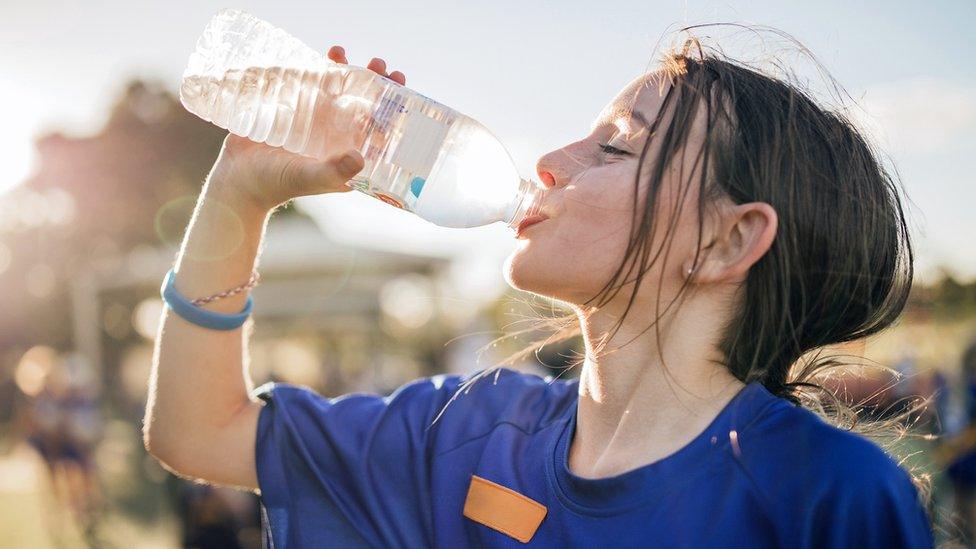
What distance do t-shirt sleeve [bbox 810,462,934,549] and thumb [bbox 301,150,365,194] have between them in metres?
1.16

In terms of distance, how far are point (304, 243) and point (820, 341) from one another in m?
10.2

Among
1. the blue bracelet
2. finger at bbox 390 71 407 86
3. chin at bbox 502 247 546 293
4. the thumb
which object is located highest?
finger at bbox 390 71 407 86

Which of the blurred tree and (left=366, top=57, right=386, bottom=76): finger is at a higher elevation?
(left=366, top=57, right=386, bottom=76): finger

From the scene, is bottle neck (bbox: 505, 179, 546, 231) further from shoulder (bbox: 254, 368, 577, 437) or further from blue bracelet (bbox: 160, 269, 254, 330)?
blue bracelet (bbox: 160, 269, 254, 330)

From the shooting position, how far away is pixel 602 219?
5.52 ft

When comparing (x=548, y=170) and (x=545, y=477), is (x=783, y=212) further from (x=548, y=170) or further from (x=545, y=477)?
(x=545, y=477)

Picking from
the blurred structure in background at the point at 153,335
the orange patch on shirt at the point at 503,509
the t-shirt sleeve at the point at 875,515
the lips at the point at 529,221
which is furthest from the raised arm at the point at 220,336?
the t-shirt sleeve at the point at 875,515

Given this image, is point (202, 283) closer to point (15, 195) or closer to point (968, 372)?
point (968, 372)

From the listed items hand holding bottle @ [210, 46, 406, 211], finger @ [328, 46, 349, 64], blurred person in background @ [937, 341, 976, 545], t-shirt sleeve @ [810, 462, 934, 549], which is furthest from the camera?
blurred person in background @ [937, 341, 976, 545]

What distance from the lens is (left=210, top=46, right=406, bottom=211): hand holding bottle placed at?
1.77m

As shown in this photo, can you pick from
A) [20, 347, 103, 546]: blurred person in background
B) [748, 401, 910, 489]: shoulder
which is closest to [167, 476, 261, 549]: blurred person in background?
[20, 347, 103, 546]: blurred person in background

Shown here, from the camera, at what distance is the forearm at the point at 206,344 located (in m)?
1.81

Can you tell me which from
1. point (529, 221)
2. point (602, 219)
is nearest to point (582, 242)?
point (602, 219)

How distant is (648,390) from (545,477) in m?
0.29
